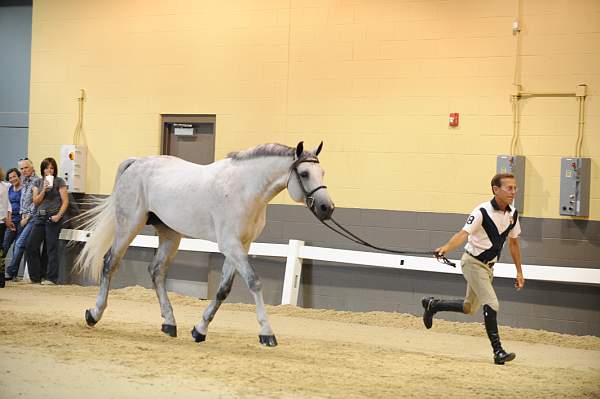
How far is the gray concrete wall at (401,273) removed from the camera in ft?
31.5

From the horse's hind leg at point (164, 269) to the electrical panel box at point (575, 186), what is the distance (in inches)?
165

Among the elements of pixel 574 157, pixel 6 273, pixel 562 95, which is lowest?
pixel 6 273

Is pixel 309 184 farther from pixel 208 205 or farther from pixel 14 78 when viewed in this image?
pixel 14 78

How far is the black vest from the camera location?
721 cm

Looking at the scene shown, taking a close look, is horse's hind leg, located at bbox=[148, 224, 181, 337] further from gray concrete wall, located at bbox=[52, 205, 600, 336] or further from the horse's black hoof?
gray concrete wall, located at bbox=[52, 205, 600, 336]

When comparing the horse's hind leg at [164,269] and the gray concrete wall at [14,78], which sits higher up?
the gray concrete wall at [14,78]

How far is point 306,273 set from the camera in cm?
1109

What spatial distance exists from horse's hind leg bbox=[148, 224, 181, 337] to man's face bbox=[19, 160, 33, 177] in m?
4.49

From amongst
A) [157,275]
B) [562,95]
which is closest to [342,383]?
[157,275]

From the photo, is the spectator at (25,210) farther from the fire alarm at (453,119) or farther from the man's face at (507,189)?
the man's face at (507,189)

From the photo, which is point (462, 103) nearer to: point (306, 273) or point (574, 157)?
point (574, 157)

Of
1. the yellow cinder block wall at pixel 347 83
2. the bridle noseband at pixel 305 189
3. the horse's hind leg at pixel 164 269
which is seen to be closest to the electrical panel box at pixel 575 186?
the yellow cinder block wall at pixel 347 83

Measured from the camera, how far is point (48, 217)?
12.4m

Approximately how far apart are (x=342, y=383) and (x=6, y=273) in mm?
7970
